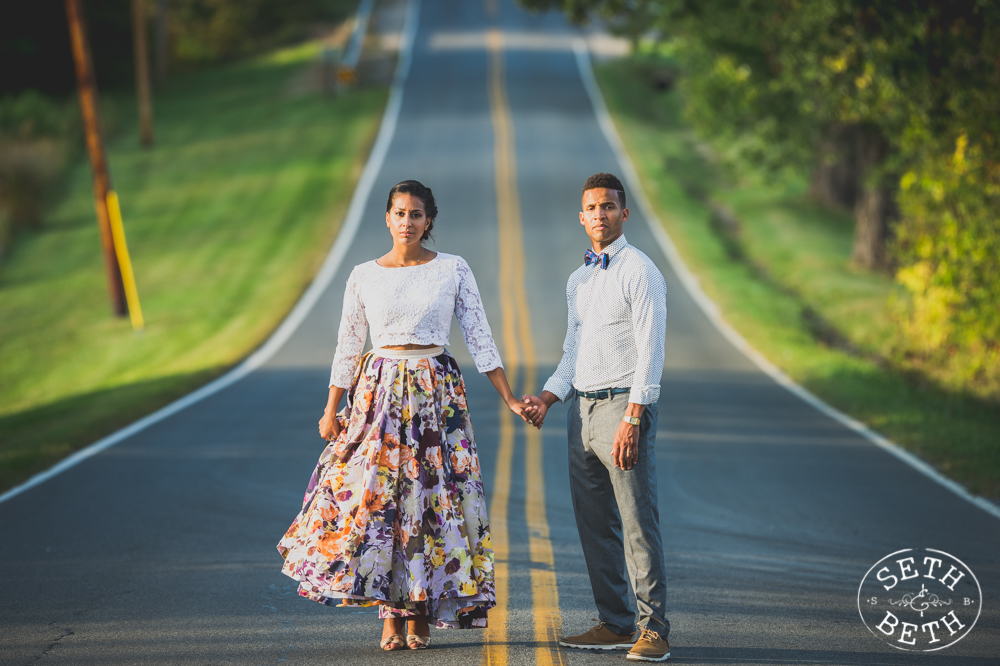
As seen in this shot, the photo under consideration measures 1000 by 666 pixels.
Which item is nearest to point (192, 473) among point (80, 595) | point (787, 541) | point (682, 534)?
point (80, 595)

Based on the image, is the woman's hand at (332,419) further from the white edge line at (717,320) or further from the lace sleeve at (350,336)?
the white edge line at (717,320)

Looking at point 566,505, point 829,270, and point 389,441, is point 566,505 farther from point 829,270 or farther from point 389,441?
point 829,270

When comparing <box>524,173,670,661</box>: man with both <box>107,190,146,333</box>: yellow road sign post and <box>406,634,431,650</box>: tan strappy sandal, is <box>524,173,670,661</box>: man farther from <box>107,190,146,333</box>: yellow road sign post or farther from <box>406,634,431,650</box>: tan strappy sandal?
<box>107,190,146,333</box>: yellow road sign post

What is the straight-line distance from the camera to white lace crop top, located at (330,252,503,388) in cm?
511

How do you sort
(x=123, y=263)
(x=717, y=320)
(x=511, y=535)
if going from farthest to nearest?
(x=123, y=263) → (x=717, y=320) → (x=511, y=535)

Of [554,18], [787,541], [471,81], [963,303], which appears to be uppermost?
[554,18]

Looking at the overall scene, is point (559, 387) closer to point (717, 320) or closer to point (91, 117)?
point (717, 320)

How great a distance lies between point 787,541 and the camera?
284 inches

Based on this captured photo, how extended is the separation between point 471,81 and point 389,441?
38.7 m

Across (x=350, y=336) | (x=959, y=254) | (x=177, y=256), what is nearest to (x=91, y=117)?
(x=177, y=256)

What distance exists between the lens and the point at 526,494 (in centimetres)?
843

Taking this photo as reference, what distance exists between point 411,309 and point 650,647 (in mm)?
2017

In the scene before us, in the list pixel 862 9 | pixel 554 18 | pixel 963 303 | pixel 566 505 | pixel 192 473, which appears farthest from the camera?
pixel 554 18

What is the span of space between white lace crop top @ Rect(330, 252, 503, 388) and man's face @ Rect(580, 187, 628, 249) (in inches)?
26.1
